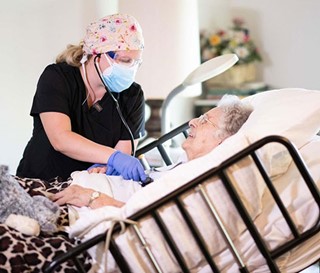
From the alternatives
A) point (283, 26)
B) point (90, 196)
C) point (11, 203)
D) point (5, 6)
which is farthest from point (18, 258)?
point (283, 26)

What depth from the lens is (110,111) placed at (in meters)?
2.02

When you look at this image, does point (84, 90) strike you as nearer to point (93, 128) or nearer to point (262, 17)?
point (93, 128)

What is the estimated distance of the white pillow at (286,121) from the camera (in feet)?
4.63

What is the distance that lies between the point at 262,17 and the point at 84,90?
2.22 metres

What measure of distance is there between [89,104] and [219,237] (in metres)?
0.85

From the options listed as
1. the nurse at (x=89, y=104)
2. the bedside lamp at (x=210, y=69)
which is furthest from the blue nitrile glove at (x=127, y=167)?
the bedside lamp at (x=210, y=69)

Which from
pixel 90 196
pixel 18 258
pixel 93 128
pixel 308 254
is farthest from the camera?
pixel 93 128

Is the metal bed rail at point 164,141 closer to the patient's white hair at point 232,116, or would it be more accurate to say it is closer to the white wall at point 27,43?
the patient's white hair at point 232,116

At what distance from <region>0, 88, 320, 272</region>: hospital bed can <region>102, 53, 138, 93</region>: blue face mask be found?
2.15ft

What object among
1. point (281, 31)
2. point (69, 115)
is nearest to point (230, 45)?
point (281, 31)

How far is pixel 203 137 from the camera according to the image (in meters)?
1.72

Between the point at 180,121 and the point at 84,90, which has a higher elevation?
the point at 84,90

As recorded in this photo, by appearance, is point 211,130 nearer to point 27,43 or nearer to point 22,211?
point 22,211

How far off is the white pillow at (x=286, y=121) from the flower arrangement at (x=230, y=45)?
2.11m
